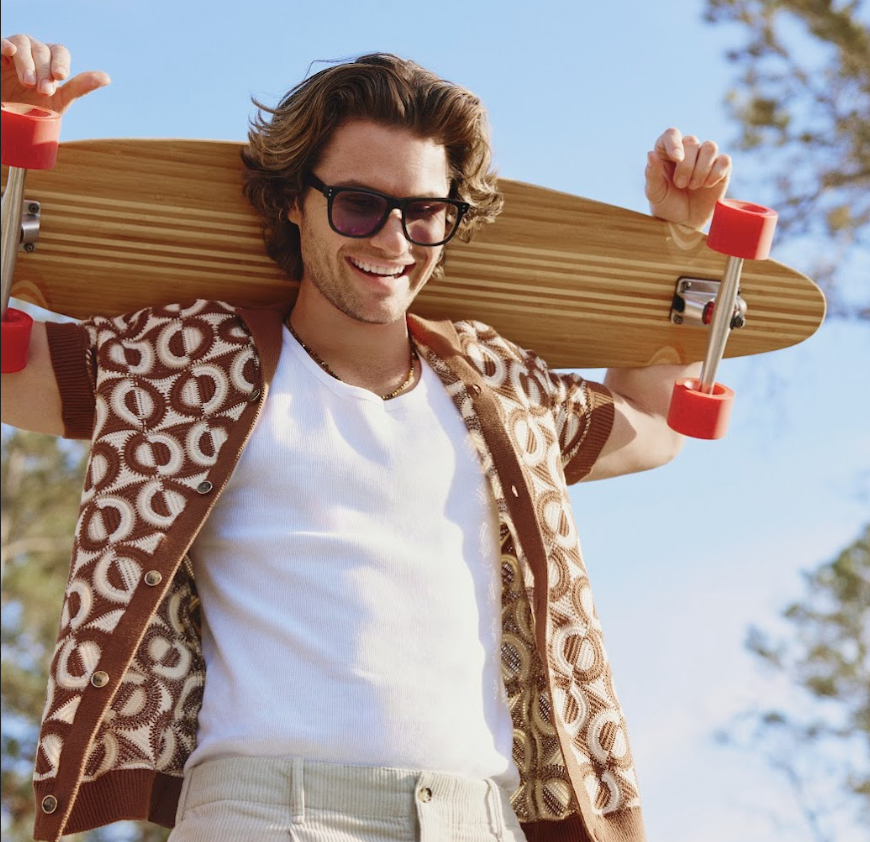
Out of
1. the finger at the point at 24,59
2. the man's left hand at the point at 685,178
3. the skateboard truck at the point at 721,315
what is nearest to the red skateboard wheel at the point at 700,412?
the skateboard truck at the point at 721,315

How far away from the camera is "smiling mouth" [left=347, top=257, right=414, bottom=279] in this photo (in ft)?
9.20

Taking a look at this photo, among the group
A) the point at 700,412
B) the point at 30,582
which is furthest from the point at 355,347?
the point at 30,582

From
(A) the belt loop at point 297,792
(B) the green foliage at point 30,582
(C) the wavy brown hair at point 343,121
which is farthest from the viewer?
(B) the green foliage at point 30,582

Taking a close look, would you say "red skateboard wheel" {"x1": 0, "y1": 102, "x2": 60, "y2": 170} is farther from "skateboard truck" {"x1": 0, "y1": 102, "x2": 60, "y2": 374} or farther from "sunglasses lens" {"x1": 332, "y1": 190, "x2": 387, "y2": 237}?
"sunglasses lens" {"x1": 332, "y1": 190, "x2": 387, "y2": 237}

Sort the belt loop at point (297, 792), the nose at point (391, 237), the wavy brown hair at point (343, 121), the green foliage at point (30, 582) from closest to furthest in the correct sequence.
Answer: the belt loop at point (297, 792)
the nose at point (391, 237)
the wavy brown hair at point (343, 121)
the green foliage at point (30, 582)

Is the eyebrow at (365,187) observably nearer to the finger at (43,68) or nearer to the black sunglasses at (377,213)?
the black sunglasses at (377,213)

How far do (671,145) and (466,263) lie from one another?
52 centimetres

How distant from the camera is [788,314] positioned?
11.0ft

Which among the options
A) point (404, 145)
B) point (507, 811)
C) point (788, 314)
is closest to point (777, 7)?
point (788, 314)

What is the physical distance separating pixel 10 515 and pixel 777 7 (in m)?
7.81

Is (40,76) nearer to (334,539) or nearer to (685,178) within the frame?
(334,539)

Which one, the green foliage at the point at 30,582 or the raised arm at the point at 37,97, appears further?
the green foliage at the point at 30,582

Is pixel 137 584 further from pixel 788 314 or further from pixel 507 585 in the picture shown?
pixel 788 314

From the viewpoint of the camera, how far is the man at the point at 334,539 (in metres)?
2.46
